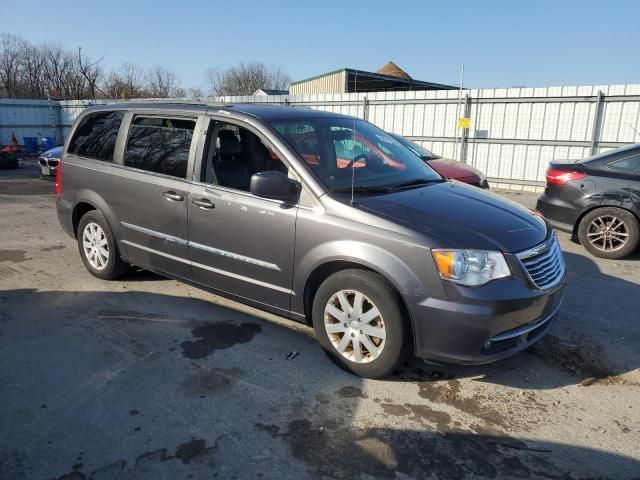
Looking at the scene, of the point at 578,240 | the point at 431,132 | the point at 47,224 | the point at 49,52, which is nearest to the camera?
the point at 578,240

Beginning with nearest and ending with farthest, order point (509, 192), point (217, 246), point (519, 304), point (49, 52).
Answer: point (519, 304), point (217, 246), point (509, 192), point (49, 52)

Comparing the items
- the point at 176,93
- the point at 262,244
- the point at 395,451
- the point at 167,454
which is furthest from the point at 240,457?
the point at 176,93

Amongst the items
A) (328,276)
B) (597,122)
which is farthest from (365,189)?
(597,122)

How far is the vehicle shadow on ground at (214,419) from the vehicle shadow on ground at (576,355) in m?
0.65

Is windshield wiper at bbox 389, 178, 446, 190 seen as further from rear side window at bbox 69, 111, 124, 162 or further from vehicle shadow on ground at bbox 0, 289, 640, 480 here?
rear side window at bbox 69, 111, 124, 162

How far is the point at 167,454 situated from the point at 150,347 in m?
1.33

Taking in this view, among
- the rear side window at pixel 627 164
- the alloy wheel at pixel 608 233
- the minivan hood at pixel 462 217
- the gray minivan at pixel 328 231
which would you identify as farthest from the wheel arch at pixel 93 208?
the rear side window at pixel 627 164

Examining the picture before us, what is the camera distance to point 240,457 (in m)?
2.59

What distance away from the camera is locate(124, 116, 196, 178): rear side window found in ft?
14.0

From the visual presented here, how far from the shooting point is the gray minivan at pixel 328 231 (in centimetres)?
306

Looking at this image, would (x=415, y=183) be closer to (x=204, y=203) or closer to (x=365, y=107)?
(x=204, y=203)

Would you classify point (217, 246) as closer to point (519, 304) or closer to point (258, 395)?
point (258, 395)

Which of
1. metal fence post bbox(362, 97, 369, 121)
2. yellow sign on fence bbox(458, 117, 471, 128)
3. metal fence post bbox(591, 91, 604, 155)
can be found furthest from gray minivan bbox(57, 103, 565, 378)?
metal fence post bbox(362, 97, 369, 121)

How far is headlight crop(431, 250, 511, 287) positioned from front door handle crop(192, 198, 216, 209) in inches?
74.8
